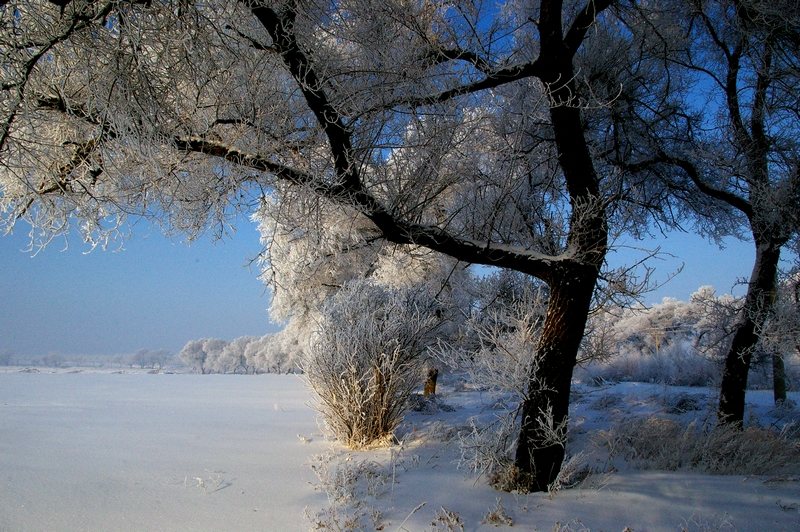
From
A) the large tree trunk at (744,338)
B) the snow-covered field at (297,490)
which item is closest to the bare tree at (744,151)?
the large tree trunk at (744,338)

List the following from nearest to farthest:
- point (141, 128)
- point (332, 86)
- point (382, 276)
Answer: point (141, 128)
point (332, 86)
point (382, 276)

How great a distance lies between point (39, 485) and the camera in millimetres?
4625

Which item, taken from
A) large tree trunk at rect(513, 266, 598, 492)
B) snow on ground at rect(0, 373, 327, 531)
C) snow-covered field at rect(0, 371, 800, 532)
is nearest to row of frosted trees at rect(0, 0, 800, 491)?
large tree trunk at rect(513, 266, 598, 492)

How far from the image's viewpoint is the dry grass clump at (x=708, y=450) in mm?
5949

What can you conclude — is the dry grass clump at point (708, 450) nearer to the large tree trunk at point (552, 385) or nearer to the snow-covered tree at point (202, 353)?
the large tree trunk at point (552, 385)

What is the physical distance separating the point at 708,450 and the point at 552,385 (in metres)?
2.93

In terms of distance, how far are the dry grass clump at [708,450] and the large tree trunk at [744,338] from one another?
0.79 meters

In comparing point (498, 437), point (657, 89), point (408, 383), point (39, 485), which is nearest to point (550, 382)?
point (498, 437)

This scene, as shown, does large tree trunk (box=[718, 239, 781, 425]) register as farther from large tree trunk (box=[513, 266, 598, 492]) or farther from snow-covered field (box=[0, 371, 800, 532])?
large tree trunk (box=[513, 266, 598, 492])

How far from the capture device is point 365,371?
777cm

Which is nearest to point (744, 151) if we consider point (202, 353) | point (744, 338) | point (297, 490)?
point (744, 338)

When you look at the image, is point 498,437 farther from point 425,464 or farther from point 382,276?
point 382,276

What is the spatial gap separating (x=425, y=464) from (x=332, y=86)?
4565 millimetres

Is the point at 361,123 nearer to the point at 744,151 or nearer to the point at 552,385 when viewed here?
the point at 552,385
